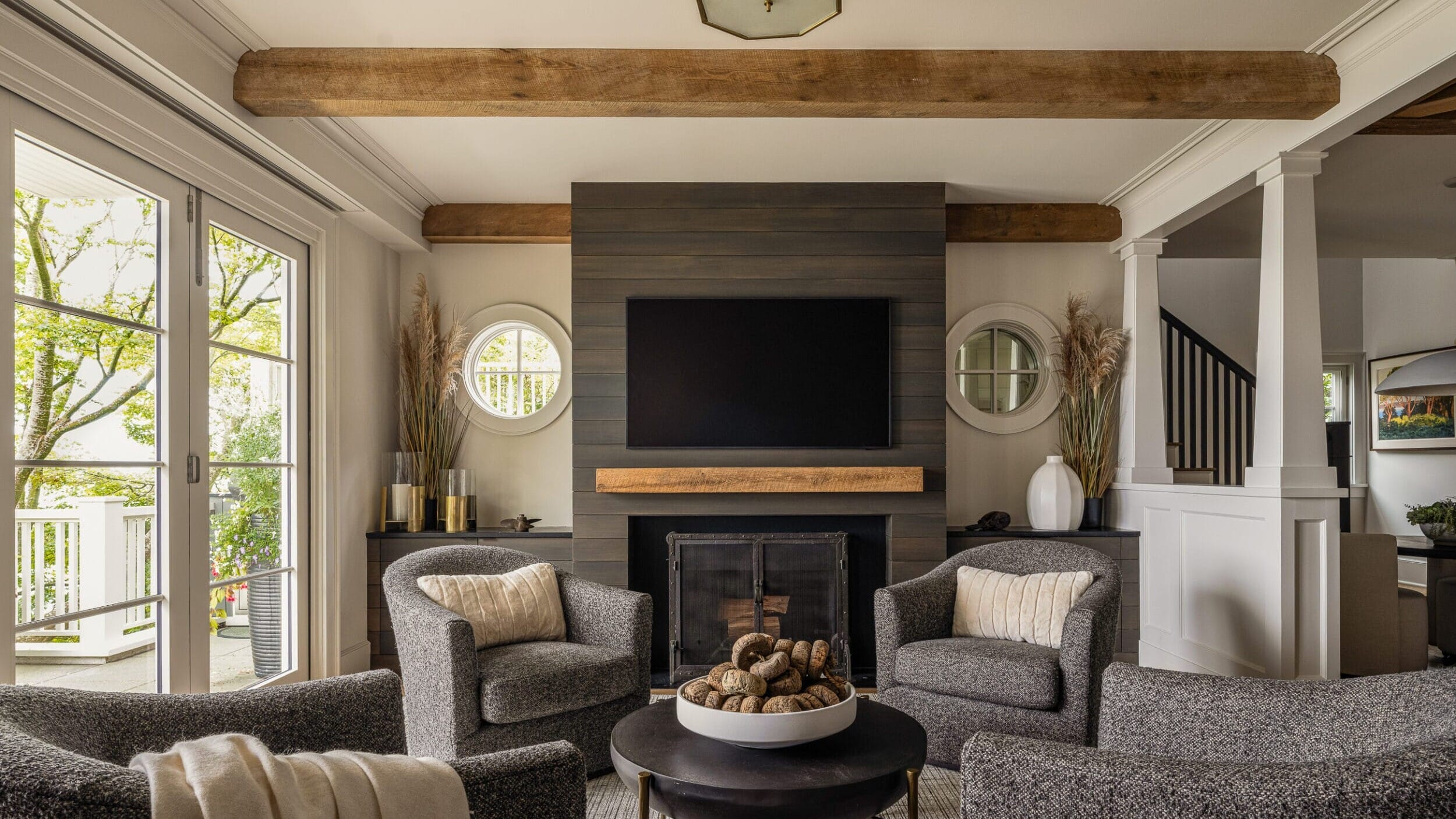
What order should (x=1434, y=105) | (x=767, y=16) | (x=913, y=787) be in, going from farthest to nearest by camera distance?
(x=1434, y=105), (x=767, y=16), (x=913, y=787)

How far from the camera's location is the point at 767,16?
2.47 meters

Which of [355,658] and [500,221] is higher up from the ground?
[500,221]

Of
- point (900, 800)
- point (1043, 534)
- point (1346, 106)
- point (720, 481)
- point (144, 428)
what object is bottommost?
point (900, 800)

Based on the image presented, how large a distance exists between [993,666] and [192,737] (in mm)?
2250

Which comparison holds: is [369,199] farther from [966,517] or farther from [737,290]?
[966,517]

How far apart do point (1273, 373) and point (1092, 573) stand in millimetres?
1111

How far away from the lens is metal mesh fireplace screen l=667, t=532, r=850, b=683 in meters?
4.41

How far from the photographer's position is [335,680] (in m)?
1.83

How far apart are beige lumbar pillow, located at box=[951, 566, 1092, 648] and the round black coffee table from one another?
1120 millimetres

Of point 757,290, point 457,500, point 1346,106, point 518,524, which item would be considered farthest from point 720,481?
point 1346,106

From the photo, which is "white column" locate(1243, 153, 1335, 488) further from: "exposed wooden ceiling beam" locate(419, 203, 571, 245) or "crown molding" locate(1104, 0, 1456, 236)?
"exposed wooden ceiling beam" locate(419, 203, 571, 245)

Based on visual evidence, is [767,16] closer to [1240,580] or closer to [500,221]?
[500,221]

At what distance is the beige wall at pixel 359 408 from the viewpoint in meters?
4.33

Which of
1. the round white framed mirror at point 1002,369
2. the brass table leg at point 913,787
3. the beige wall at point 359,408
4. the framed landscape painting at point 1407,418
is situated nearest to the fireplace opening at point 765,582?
the round white framed mirror at point 1002,369
